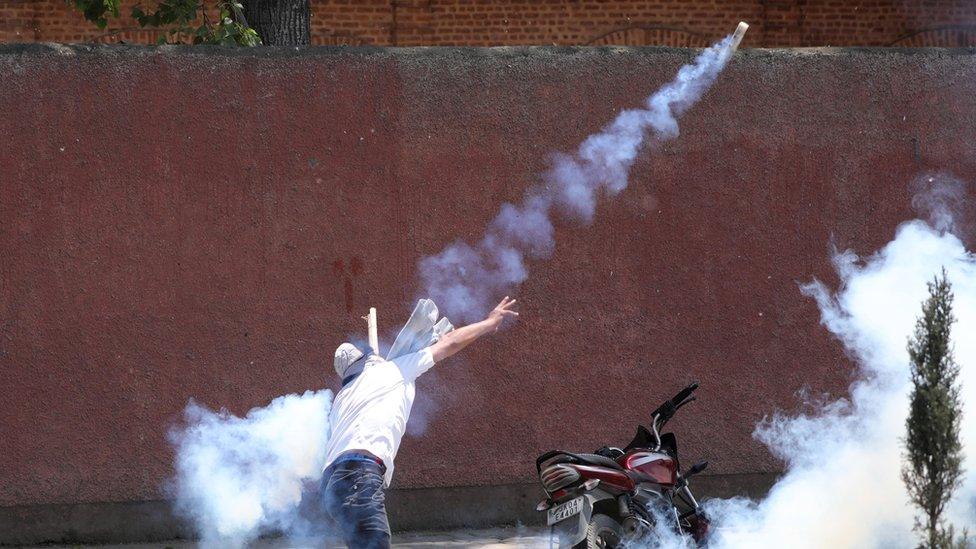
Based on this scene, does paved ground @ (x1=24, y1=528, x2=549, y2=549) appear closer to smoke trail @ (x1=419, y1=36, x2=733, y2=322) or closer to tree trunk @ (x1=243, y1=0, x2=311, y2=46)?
smoke trail @ (x1=419, y1=36, x2=733, y2=322)

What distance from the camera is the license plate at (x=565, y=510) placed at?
21.4 feet

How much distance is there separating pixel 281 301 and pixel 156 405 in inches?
41.0

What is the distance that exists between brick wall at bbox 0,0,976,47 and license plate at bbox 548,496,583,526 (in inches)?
323

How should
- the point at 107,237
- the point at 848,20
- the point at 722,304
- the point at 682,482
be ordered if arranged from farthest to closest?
the point at 848,20 → the point at 722,304 → the point at 107,237 → the point at 682,482

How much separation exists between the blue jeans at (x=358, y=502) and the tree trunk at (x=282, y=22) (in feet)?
16.4

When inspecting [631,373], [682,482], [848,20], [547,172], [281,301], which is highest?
[848,20]

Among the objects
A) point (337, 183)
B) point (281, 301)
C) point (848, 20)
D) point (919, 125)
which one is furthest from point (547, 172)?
point (848, 20)

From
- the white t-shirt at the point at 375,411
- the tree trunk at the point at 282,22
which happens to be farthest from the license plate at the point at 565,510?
the tree trunk at the point at 282,22

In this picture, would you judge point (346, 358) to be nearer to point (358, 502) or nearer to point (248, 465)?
point (358, 502)

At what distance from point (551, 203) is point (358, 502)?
352 centimetres

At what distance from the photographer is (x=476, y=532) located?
882 cm

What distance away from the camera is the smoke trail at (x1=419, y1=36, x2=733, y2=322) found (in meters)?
8.80

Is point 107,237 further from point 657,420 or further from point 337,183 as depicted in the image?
point 657,420

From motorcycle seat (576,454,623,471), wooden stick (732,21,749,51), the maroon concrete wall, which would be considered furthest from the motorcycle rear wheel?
wooden stick (732,21,749,51)
